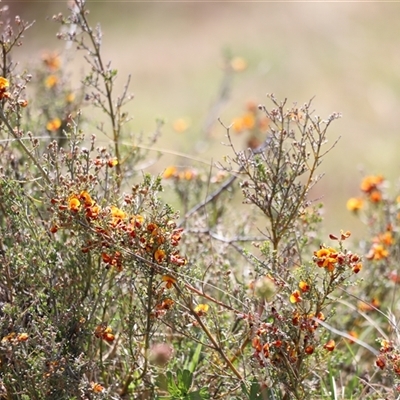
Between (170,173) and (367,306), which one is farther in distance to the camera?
(170,173)

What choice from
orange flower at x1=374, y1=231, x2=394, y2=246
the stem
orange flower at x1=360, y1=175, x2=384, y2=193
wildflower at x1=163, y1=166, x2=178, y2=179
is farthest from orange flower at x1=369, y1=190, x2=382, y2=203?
the stem

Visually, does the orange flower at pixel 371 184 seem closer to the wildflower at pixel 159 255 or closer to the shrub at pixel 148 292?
the shrub at pixel 148 292

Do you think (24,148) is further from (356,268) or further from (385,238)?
(385,238)

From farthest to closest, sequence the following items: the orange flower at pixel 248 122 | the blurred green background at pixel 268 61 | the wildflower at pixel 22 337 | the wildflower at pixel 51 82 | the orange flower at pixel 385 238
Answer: the blurred green background at pixel 268 61 < the orange flower at pixel 248 122 < the wildflower at pixel 51 82 < the orange flower at pixel 385 238 < the wildflower at pixel 22 337

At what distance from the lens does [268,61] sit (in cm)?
950

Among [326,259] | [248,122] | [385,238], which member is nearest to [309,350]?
[326,259]

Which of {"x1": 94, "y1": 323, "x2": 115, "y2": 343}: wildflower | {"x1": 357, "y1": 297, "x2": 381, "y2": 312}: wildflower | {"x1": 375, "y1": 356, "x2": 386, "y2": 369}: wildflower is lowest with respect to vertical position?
{"x1": 94, "y1": 323, "x2": 115, "y2": 343}: wildflower

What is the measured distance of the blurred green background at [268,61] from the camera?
312 inches

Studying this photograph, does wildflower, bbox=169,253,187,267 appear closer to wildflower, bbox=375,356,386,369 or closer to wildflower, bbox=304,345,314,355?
wildflower, bbox=304,345,314,355

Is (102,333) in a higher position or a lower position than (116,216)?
lower

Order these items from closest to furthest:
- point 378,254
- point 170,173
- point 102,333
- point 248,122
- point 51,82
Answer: point 102,333, point 378,254, point 170,173, point 51,82, point 248,122

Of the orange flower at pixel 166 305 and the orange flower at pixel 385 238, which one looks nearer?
the orange flower at pixel 166 305

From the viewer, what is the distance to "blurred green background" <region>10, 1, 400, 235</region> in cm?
791

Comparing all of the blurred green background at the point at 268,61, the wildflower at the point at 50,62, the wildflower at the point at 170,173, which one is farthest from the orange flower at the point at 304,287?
the blurred green background at the point at 268,61
